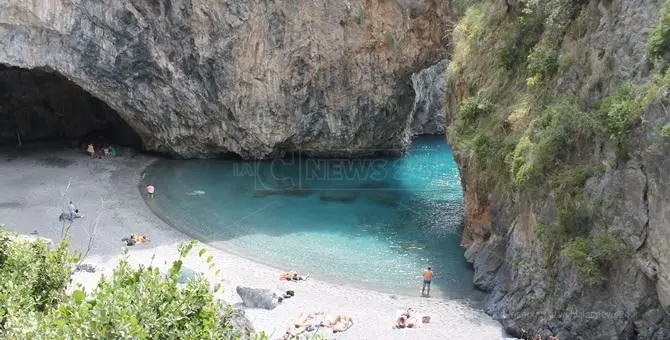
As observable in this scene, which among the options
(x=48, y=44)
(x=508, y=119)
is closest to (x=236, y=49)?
(x=48, y=44)

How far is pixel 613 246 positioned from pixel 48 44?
26.1 m

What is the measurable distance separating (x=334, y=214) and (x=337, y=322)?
1051cm

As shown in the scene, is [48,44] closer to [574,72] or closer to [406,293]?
[406,293]

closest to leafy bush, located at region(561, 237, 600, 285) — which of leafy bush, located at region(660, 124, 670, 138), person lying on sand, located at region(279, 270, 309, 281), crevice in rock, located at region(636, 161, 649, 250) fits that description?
crevice in rock, located at region(636, 161, 649, 250)

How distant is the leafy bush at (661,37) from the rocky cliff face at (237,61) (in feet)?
55.8

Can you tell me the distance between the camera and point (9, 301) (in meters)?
7.12

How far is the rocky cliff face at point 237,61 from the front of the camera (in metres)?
28.4

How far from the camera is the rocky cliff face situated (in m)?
28.4

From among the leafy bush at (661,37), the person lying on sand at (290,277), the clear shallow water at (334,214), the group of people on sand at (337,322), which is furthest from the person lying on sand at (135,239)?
the leafy bush at (661,37)

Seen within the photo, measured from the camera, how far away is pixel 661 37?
12961mm

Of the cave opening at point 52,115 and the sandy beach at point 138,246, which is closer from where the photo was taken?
the sandy beach at point 138,246

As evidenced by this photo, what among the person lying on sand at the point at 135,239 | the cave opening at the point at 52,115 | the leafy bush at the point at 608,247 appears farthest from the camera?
the cave opening at the point at 52,115

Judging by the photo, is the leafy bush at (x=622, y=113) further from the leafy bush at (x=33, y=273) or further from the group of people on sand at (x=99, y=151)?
the group of people on sand at (x=99, y=151)

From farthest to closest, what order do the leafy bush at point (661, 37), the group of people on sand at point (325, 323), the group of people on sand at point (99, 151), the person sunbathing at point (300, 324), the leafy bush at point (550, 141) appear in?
1. the group of people on sand at point (99, 151)
2. the group of people on sand at point (325, 323)
3. the person sunbathing at point (300, 324)
4. the leafy bush at point (550, 141)
5. the leafy bush at point (661, 37)
